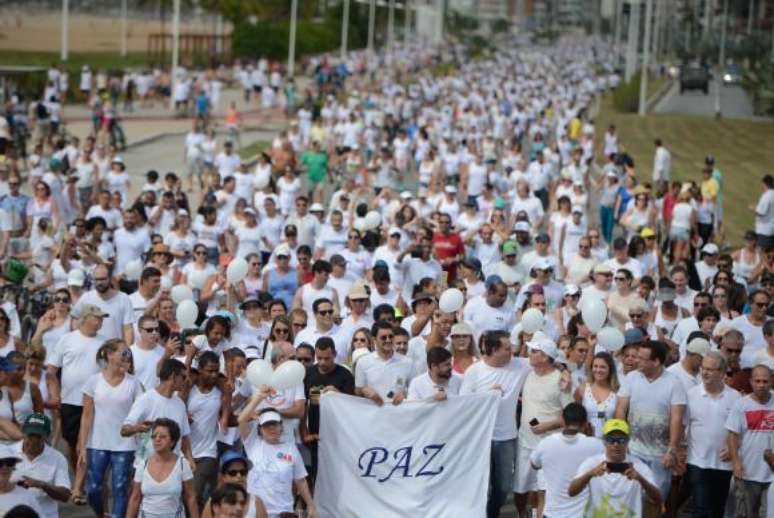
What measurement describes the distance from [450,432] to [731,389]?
80.9 inches

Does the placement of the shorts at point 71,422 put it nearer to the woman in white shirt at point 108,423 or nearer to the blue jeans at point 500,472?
the woman in white shirt at point 108,423

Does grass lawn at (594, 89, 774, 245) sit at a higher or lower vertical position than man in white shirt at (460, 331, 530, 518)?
lower

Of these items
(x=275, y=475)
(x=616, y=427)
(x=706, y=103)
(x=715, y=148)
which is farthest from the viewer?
(x=706, y=103)

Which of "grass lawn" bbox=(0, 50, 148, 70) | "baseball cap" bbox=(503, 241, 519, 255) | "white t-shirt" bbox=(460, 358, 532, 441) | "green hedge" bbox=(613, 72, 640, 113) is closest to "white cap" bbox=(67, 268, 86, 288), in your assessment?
"baseball cap" bbox=(503, 241, 519, 255)

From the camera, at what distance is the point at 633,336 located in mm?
13250

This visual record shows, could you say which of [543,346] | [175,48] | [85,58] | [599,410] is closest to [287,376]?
[543,346]

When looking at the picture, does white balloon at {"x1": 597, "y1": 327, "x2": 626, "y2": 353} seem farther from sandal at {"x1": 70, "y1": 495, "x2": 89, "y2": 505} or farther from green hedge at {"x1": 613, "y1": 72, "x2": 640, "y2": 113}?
green hedge at {"x1": 613, "y1": 72, "x2": 640, "y2": 113}

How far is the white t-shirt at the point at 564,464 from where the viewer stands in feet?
35.3

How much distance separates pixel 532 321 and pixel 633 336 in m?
0.80

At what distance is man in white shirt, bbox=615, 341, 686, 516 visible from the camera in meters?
11.9

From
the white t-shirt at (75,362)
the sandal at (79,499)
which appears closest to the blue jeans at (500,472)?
the sandal at (79,499)

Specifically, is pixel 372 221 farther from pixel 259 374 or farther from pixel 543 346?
pixel 259 374

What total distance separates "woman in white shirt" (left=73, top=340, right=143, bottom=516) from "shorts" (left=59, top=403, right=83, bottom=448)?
2.99ft

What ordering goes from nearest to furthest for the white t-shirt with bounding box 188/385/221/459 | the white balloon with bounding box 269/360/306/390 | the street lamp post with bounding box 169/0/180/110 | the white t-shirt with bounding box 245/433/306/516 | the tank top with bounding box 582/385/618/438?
the white t-shirt with bounding box 245/433/306/516, the white balloon with bounding box 269/360/306/390, the white t-shirt with bounding box 188/385/221/459, the tank top with bounding box 582/385/618/438, the street lamp post with bounding box 169/0/180/110
